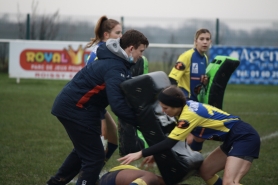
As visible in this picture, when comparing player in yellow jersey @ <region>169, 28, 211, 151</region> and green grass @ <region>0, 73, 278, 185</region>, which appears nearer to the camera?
green grass @ <region>0, 73, 278, 185</region>

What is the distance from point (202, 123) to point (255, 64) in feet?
43.7

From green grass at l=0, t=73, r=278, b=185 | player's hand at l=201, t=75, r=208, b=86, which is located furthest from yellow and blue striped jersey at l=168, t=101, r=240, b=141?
player's hand at l=201, t=75, r=208, b=86

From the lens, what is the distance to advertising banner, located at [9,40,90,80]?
58.7 feet

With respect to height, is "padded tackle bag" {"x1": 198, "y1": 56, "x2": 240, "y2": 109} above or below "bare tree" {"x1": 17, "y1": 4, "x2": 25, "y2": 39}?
below

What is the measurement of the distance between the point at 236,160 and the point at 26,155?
3385 mm

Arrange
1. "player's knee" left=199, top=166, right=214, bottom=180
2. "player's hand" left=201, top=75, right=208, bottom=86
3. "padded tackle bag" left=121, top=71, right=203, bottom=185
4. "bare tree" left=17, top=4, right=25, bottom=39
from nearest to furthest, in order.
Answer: "padded tackle bag" left=121, top=71, right=203, bottom=185
"player's knee" left=199, top=166, right=214, bottom=180
"player's hand" left=201, top=75, right=208, bottom=86
"bare tree" left=17, top=4, right=25, bottom=39

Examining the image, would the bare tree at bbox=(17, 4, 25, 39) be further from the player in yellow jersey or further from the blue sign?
the player in yellow jersey

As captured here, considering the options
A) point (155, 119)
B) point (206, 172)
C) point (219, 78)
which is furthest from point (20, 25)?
point (155, 119)

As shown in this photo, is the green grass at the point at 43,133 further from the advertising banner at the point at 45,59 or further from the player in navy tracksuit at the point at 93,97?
the player in navy tracksuit at the point at 93,97

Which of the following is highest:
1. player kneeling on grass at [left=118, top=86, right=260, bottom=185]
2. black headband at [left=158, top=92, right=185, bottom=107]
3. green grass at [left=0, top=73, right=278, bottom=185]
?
black headband at [left=158, top=92, right=185, bottom=107]

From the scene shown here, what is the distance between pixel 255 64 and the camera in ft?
60.0

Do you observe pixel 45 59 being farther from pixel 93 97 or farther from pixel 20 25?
pixel 93 97

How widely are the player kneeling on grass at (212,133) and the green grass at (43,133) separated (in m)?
1.21

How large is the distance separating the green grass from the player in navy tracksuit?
1232 millimetres
